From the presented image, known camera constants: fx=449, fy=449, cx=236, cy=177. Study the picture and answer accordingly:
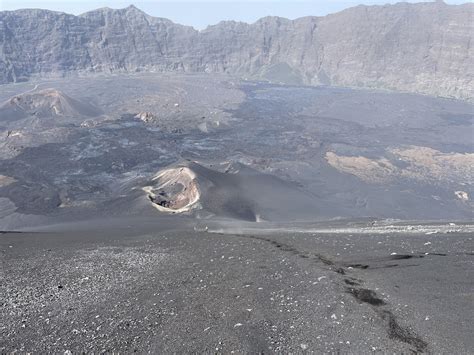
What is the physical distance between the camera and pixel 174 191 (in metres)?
34.1

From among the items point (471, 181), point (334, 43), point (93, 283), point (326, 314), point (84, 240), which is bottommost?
point (471, 181)

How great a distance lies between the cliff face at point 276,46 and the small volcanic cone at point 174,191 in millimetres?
94936

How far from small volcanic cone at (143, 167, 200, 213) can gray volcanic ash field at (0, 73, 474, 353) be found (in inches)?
6.4

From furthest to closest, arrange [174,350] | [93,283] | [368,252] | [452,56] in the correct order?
[452,56] → [368,252] → [93,283] → [174,350]

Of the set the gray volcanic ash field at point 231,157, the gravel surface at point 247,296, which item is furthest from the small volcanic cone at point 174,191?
the gravel surface at point 247,296

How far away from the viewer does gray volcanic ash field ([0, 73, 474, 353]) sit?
36.9 ft

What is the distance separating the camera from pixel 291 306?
482 inches

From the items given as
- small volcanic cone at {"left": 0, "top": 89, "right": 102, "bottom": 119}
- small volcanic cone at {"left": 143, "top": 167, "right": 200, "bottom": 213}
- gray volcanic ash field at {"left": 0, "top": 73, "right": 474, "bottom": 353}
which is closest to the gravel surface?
gray volcanic ash field at {"left": 0, "top": 73, "right": 474, "bottom": 353}

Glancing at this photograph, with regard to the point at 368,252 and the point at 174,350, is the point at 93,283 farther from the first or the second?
the point at 368,252

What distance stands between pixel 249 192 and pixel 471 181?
25889mm

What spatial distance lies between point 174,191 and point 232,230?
36.2 feet

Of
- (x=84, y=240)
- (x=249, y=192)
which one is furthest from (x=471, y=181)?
(x=84, y=240)

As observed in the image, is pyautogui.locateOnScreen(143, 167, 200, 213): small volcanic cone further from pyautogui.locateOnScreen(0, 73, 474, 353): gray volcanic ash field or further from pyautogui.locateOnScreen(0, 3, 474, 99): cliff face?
pyautogui.locateOnScreen(0, 3, 474, 99): cliff face

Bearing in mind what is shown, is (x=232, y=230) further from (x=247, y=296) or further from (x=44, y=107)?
(x=44, y=107)
